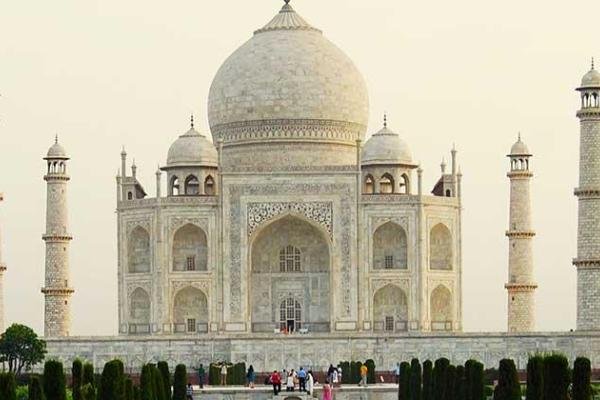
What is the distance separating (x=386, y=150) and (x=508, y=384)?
18.0m

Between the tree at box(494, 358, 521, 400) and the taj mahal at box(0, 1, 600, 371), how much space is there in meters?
14.3

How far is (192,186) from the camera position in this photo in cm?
3994

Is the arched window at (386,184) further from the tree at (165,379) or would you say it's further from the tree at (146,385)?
the tree at (146,385)

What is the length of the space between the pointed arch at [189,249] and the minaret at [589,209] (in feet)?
26.7

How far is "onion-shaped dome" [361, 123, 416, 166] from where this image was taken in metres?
39.3

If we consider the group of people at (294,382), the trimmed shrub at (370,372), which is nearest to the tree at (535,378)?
the group of people at (294,382)

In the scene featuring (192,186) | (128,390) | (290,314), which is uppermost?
(192,186)

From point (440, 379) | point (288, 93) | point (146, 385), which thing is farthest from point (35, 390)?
point (288, 93)

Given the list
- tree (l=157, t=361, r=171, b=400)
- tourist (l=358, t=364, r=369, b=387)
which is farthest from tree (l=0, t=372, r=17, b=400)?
tourist (l=358, t=364, r=369, b=387)

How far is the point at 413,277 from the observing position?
38.1 metres

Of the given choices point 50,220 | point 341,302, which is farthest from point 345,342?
point 50,220

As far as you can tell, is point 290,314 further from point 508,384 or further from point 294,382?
point 508,384

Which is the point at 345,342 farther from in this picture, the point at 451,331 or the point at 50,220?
the point at 50,220

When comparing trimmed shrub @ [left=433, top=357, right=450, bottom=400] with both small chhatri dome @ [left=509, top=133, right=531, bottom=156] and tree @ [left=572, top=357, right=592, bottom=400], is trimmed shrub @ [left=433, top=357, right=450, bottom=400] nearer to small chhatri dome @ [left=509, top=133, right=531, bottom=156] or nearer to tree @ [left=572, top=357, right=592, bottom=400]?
tree @ [left=572, top=357, right=592, bottom=400]
